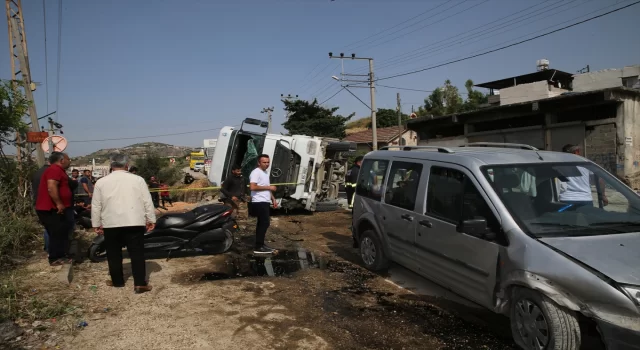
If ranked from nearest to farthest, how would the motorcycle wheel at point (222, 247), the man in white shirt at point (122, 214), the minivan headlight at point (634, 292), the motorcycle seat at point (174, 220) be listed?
the minivan headlight at point (634, 292) → the man in white shirt at point (122, 214) → the motorcycle seat at point (174, 220) → the motorcycle wheel at point (222, 247)

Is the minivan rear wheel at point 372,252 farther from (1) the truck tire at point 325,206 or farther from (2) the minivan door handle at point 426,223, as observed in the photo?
(1) the truck tire at point 325,206

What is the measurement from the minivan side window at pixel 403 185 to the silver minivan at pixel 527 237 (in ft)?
0.05

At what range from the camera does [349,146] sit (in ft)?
41.8

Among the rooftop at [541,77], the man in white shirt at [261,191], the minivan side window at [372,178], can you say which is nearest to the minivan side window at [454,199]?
the minivan side window at [372,178]

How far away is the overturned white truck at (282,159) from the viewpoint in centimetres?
1164

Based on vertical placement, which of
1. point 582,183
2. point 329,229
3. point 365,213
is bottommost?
point 329,229

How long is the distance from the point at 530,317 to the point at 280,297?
2683 millimetres

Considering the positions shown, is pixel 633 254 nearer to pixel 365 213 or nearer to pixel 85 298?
pixel 365 213

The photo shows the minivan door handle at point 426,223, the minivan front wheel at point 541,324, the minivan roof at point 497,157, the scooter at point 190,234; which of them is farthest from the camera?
the scooter at point 190,234

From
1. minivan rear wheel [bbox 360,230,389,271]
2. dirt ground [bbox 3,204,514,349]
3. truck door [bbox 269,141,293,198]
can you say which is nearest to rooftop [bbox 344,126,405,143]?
truck door [bbox 269,141,293,198]

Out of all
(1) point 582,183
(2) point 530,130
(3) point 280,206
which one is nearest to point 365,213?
(1) point 582,183

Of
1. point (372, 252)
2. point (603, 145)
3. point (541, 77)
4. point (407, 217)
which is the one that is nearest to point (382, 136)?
point (541, 77)

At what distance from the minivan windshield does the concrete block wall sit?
980 centimetres

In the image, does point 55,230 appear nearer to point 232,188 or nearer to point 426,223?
point 232,188
